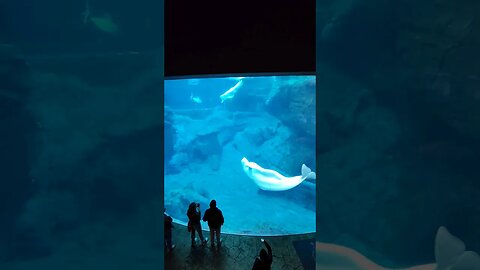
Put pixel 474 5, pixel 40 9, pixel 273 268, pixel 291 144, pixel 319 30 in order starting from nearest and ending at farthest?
pixel 474 5 → pixel 319 30 → pixel 40 9 → pixel 273 268 → pixel 291 144

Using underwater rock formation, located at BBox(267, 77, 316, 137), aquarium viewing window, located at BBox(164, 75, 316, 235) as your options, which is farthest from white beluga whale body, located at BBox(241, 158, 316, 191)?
underwater rock formation, located at BBox(267, 77, 316, 137)

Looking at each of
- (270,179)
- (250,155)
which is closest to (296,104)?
(250,155)

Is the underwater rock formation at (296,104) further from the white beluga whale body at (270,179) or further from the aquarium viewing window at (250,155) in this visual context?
the white beluga whale body at (270,179)

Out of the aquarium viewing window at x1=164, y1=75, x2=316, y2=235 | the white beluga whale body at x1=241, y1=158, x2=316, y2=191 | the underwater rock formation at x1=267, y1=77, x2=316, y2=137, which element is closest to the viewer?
the white beluga whale body at x1=241, y1=158, x2=316, y2=191

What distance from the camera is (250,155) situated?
20062mm

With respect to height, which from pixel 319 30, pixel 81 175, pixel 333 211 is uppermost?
pixel 319 30

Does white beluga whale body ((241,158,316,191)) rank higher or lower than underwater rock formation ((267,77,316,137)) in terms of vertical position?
lower

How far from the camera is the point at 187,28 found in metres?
5.46

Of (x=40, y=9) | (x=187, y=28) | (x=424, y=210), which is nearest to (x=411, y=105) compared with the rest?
(x=424, y=210)

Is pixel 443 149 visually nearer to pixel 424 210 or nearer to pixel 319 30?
pixel 424 210

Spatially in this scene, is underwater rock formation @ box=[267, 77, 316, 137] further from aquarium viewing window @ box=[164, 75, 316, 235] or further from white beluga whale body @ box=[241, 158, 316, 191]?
white beluga whale body @ box=[241, 158, 316, 191]

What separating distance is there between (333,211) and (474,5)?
8.33 ft

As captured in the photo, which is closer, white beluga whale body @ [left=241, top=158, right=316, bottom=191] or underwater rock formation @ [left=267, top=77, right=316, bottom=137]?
white beluga whale body @ [left=241, top=158, right=316, bottom=191]

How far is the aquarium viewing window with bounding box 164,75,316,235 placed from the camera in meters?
17.2
